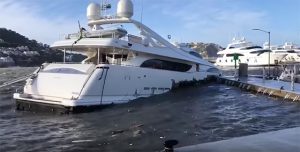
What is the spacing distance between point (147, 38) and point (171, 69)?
10.6 ft

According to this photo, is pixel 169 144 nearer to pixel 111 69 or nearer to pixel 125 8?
pixel 111 69

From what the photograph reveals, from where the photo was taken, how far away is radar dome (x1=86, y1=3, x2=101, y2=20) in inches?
1146

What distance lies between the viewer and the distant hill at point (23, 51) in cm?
13888

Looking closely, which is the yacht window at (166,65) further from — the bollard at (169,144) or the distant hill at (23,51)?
the distant hill at (23,51)

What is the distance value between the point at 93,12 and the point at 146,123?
1453 centimetres

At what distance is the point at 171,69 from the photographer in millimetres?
28734

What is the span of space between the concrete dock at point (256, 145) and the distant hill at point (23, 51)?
116 metres

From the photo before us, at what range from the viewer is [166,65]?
28.2 meters

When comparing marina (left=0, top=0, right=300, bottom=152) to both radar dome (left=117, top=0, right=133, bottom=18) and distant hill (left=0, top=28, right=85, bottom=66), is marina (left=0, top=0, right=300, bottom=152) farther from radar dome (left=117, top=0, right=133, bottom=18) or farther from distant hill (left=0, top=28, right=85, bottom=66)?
distant hill (left=0, top=28, right=85, bottom=66)

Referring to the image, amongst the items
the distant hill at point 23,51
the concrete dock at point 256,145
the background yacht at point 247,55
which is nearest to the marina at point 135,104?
the concrete dock at point 256,145

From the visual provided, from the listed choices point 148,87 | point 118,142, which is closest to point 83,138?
point 118,142

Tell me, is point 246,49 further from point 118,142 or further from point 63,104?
point 118,142

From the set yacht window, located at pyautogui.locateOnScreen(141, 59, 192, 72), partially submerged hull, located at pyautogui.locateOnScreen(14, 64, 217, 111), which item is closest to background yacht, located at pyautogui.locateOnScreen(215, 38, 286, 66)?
yacht window, located at pyautogui.locateOnScreen(141, 59, 192, 72)

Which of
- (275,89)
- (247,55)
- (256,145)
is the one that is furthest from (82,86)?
(247,55)
